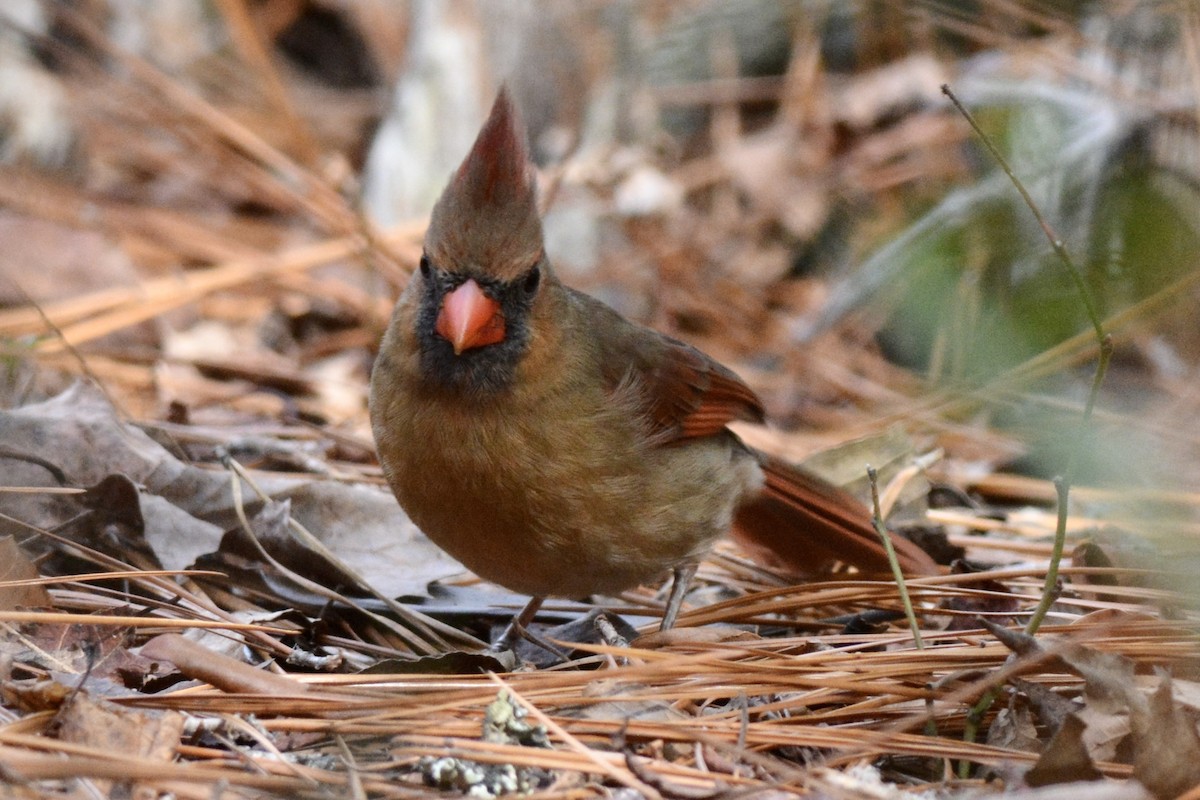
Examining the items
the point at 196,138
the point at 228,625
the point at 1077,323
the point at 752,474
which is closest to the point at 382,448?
the point at 228,625

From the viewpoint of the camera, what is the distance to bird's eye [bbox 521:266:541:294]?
2850 millimetres

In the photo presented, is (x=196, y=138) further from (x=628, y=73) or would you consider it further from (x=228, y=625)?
(x=228, y=625)

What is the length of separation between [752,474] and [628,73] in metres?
3.38

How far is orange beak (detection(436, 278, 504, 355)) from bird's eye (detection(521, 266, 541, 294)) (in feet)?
0.35

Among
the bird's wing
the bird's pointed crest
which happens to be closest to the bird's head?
the bird's pointed crest

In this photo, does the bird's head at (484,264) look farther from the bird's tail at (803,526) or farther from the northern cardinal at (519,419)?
the bird's tail at (803,526)

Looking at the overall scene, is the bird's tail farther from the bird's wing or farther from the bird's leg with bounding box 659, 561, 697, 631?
the bird's leg with bounding box 659, 561, 697, 631

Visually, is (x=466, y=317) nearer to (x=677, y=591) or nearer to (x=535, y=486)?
(x=535, y=486)

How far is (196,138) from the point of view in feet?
18.7

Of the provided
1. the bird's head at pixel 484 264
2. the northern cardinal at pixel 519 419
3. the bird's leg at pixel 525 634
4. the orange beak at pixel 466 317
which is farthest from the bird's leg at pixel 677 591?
the orange beak at pixel 466 317

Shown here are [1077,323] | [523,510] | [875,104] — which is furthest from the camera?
[875,104]

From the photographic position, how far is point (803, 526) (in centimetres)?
348

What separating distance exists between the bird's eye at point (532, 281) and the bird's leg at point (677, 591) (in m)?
0.79

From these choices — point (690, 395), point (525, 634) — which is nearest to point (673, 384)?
point (690, 395)
